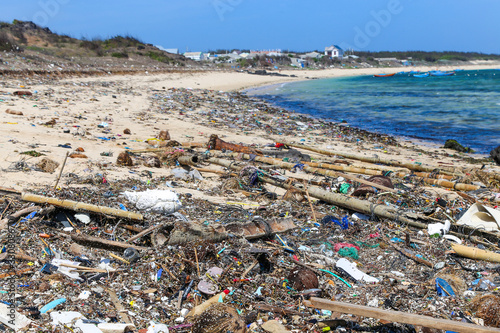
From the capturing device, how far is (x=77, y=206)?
3.82m

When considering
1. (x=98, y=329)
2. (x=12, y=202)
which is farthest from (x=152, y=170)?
(x=98, y=329)

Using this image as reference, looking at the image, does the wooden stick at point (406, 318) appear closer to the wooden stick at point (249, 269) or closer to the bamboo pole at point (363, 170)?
the wooden stick at point (249, 269)

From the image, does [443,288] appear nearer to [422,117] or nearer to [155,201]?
[155,201]

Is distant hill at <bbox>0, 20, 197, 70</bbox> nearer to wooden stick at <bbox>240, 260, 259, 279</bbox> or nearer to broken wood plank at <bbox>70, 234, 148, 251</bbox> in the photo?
broken wood plank at <bbox>70, 234, 148, 251</bbox>

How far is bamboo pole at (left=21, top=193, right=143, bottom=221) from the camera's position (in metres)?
3.77

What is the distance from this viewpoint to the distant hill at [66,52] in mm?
19188

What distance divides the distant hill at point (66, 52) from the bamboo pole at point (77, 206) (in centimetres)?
1534

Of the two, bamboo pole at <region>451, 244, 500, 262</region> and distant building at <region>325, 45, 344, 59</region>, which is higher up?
distant building at <region>325, 45, 344, 59</region>

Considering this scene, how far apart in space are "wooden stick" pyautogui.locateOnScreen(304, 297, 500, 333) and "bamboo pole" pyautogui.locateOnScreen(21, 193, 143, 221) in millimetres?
2169

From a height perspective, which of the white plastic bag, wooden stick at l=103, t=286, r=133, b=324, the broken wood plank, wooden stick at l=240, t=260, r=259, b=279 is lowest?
wooden stick at l=240, t=260, r=259, b=279

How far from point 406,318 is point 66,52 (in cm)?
2954

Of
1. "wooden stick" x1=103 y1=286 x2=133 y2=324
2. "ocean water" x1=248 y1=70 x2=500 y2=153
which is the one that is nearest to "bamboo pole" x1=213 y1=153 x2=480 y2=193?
"wooden stick" x1=103 y1=286 x2=133 y2=324

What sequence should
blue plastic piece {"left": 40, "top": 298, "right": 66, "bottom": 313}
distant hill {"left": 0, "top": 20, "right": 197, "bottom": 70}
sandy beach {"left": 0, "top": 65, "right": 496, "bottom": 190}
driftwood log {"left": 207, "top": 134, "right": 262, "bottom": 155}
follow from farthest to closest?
1. distant hill {"left": 0, "top": 20, "right": 197, "bottom": 70}
2. driftwood log {"left": 207, "top": 134, "right": 262, "bottom": 155}
3. sandy beach {"left": 0, "top": 65, "right": 496, "bottom": 190}
4. blue plastic piece {"left": 40, "top": 298, "right": 66, "bottom": 313}

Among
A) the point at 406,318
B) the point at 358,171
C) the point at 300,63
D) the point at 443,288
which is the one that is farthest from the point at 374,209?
the point at 300,63
